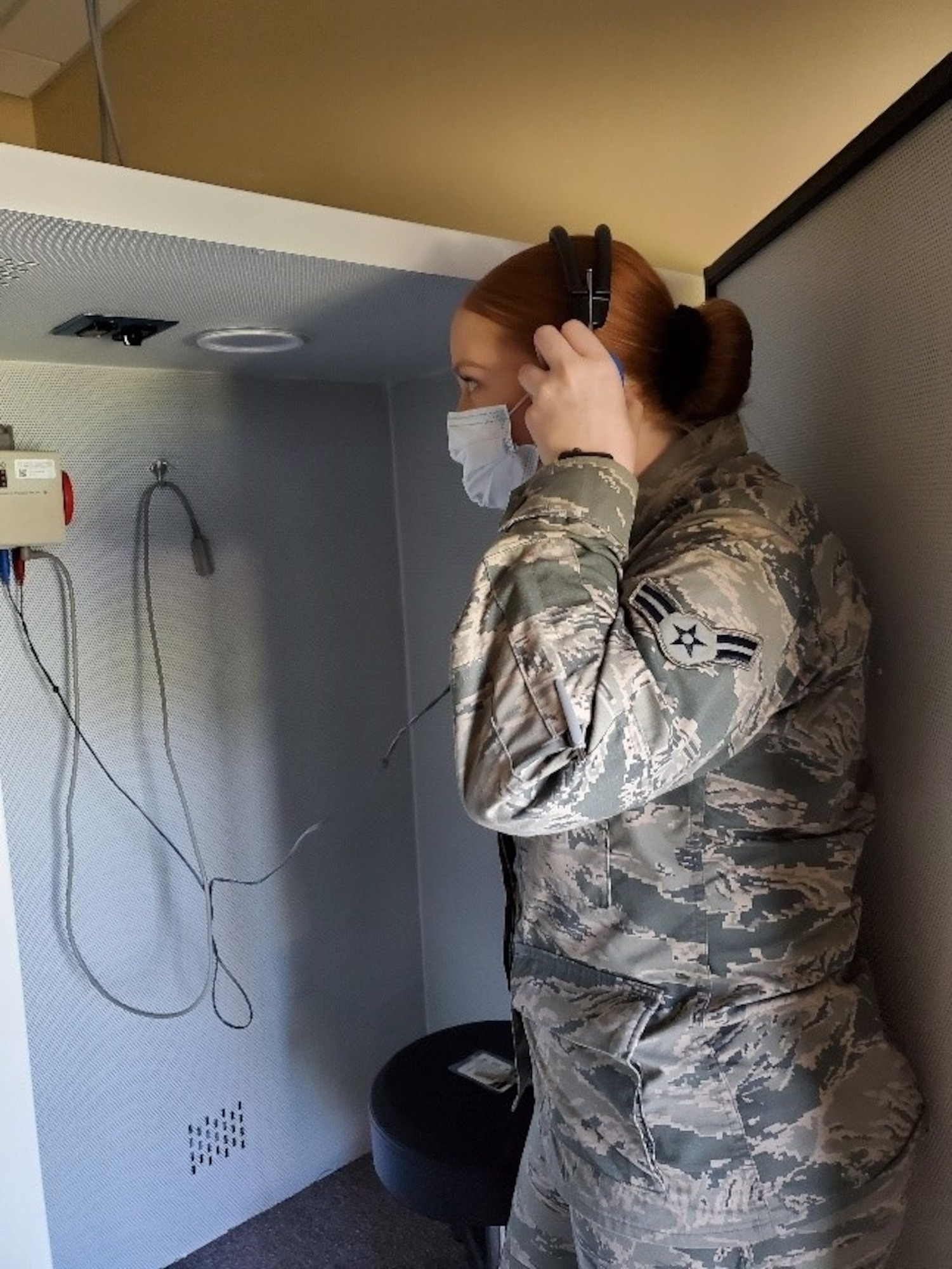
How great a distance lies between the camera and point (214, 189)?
0.78 meters

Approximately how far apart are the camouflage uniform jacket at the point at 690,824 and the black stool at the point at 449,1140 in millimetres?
395

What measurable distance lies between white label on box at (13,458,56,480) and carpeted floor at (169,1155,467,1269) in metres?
1.14

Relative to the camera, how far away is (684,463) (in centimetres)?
84

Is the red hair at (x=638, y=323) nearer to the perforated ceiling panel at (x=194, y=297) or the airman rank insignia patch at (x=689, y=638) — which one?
the perforated ceiling panel at (x=194, y=297)

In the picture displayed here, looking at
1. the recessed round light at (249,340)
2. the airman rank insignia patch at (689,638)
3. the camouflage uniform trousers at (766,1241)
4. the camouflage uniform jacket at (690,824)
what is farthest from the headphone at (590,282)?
the camouflage uniform trousers at (766,1241)

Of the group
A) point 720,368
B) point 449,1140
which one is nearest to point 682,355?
point 720,368

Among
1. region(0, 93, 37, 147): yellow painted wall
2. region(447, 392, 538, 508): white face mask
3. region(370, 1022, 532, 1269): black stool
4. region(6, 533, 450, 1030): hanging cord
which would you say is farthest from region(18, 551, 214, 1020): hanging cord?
region(0, 93, 37, 147): yellow painted wall

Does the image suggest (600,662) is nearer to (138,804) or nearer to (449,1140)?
(449,1140)

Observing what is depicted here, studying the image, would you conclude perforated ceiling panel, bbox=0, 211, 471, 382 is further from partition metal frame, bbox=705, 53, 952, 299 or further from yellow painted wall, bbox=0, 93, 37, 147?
yellow painted wall, bbox=0, 93, 37, 147

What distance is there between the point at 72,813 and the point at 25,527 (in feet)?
1.26

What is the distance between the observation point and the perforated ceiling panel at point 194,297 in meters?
0.79

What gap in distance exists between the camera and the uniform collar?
32.8 inches

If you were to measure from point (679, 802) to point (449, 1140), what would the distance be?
2.19 feet

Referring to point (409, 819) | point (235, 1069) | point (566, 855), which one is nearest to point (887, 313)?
point (566, 855)
